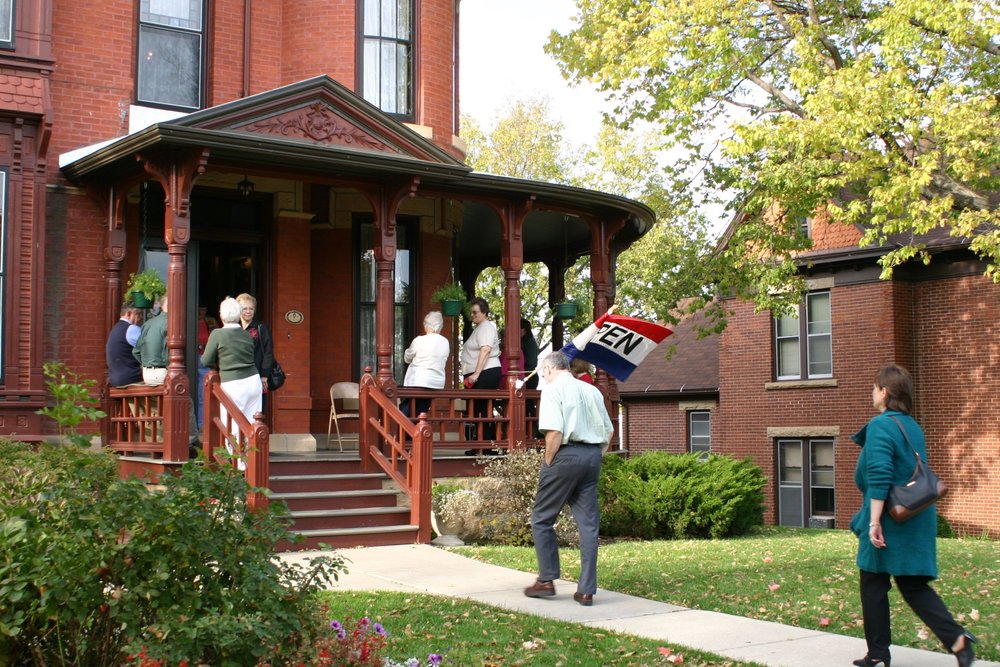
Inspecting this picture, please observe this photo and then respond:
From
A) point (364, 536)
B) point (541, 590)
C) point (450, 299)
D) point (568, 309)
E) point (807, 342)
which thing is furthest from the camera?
point (807, 342)

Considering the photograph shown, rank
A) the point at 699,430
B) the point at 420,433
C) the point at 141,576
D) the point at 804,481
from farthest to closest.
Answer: the point at 699,430 < the point at 804,481 < the point at 420,433 < the point at 141,576

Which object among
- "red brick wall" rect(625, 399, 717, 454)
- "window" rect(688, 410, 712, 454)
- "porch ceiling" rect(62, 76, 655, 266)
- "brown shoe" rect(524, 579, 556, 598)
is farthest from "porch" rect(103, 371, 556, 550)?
"red brick wall" rect(625, 399, 717, 454)

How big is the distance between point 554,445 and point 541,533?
697 mm

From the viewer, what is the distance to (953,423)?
24672mm

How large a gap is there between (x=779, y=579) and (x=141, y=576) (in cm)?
647

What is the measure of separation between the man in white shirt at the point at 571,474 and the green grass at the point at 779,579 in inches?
34.3

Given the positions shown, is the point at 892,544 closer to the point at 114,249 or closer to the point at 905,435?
the point at 905,435

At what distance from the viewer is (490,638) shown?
23.8 ft

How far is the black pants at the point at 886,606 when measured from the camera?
6.30 meters

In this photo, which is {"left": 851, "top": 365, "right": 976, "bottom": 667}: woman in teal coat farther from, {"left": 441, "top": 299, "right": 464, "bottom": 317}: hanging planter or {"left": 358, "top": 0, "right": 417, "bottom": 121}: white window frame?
{"left": 358, "top": 0, "right": 417, "bottom": 121}: white window frame

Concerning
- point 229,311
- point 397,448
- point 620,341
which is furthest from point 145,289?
point 620,341

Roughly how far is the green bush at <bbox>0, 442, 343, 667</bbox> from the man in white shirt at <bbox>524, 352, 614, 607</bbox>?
142 inches

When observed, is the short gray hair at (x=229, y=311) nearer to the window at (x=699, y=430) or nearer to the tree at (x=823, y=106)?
the tree at (x=823, y=106)

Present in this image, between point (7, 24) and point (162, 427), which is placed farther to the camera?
point (7, 24)
